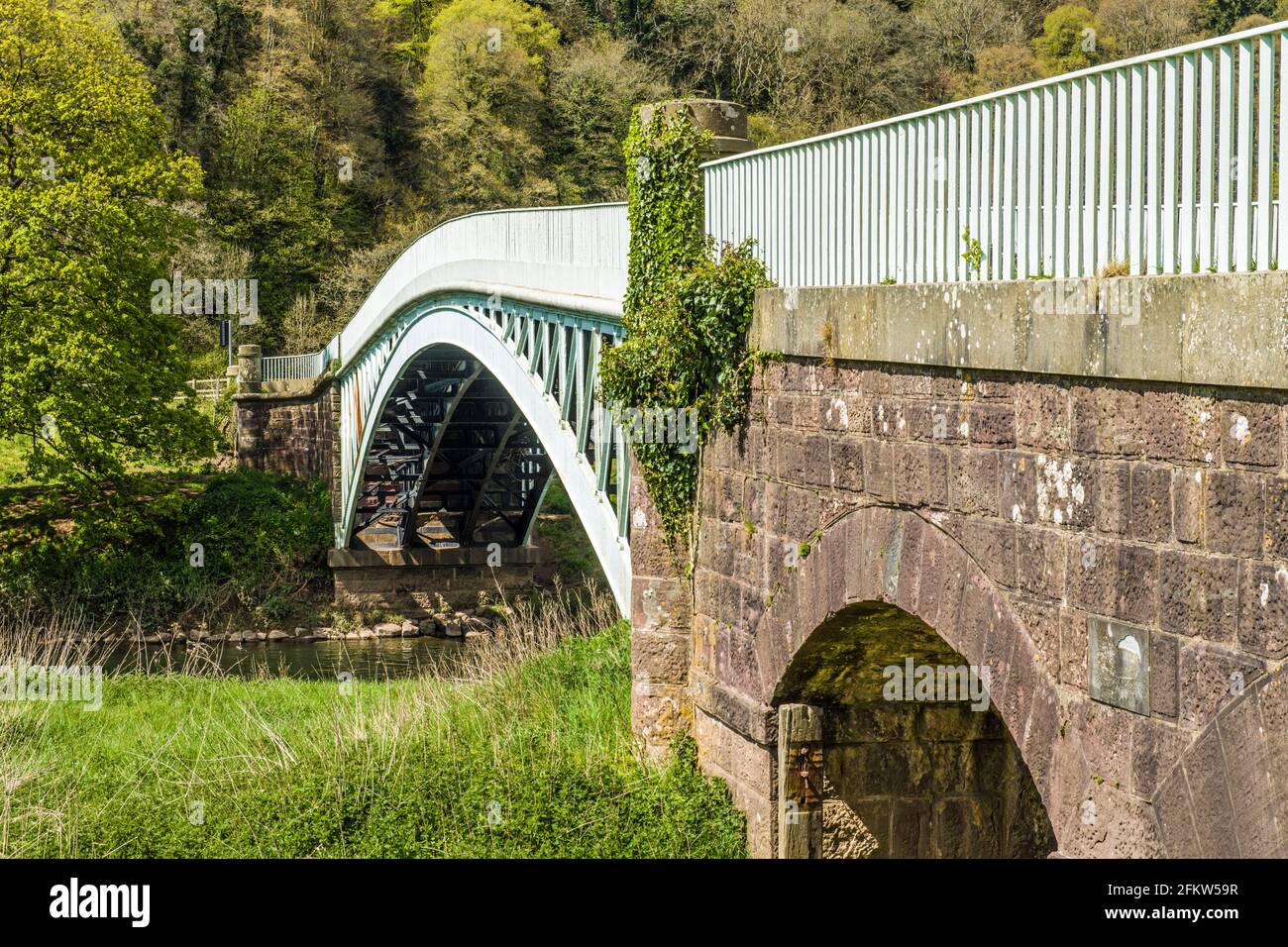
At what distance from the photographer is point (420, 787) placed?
10.8 metres

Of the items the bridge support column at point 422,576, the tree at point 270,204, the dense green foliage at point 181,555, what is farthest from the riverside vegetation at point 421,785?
the tree at point 270,204

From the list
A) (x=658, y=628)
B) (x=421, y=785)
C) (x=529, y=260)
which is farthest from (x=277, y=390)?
(x=658, y=628)

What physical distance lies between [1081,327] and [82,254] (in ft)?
76.3

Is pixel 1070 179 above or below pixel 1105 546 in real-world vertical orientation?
above

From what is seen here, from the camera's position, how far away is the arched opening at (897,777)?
8.55m

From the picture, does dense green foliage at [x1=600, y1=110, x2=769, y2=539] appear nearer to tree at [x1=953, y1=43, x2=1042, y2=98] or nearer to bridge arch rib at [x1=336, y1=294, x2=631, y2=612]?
bridge arch rib at [x1=336, y1=294, x2=631, y2=612]

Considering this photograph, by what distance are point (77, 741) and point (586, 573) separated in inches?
698

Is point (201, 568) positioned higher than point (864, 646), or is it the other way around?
point (864, 646)

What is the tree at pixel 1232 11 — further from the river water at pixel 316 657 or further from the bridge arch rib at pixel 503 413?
the river water at pixel 316 657

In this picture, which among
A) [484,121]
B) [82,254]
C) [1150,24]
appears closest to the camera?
[82,254]

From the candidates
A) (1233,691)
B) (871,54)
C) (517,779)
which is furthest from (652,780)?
(871,54)

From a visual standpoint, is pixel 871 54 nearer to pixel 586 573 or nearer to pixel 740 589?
pixel 586 573

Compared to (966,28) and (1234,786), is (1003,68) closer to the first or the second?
(966,28)
